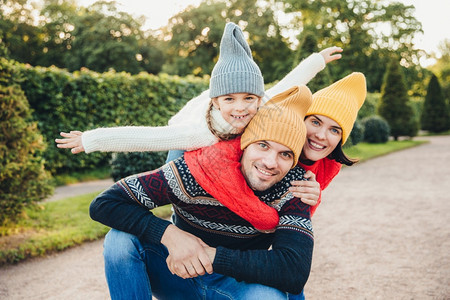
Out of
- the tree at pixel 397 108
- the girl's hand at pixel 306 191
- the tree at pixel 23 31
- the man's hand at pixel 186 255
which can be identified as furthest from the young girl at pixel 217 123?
the tree at pixel 23 31

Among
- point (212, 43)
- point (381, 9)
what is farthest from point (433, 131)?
point (212, 43)

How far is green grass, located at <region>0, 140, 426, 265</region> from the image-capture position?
13.5 feet

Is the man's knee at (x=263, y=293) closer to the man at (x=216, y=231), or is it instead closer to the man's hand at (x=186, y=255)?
the man at (x=216, y=231)

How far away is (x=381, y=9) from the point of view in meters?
31.3

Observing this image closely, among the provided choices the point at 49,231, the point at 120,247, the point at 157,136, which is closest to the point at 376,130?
the point at 49,231

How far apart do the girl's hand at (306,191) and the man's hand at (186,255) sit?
54 cm

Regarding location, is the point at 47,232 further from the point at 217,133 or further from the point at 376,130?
the point at 376,130

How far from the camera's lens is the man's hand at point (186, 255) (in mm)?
1799

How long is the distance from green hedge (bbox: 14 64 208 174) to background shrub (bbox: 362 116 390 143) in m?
8.45

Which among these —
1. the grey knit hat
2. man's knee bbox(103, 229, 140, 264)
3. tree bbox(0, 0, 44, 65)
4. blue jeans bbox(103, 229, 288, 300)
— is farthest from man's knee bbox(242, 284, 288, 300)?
tree bbox(0, 0, 44, 65)

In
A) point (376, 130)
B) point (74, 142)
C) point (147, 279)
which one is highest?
point (74, 142)

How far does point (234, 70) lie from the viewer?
7.98ft

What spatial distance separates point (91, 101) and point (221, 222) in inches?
309

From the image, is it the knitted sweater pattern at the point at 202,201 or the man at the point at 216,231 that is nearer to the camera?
the man at the point at 216,231
